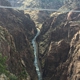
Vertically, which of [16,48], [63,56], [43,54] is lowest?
[43,54]

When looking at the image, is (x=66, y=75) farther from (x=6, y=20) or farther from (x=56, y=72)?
(x=6, y=20)

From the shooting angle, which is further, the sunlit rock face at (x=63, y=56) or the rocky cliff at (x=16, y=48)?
the sunlit rock face at (x=63, y=56)

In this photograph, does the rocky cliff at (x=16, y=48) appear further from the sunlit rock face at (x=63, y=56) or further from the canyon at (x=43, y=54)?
the sunlit rock face at (x=63, y=56)

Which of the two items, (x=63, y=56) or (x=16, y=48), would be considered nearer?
(x=63, y=56)

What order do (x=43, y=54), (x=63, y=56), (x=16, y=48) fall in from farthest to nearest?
(x=43, y=54), (x=16, y=48), (x=63, y=56)

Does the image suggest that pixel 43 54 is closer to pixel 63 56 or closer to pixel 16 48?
pixel 63 56

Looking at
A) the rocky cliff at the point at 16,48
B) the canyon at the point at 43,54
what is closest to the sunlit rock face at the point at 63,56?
the canyon at the point at 43,54

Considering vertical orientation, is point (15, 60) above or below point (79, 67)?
above

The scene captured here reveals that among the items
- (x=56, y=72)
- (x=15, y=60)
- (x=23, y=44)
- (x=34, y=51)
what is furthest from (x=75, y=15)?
(x=15, y=60)

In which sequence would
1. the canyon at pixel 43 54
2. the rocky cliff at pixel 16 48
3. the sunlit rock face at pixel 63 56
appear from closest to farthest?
the rocky cliff at pixel 16 48, the canyon at pixel 43 54, the sunlit rock face at pixel 63 56

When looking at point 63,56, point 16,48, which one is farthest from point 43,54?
point 16,48

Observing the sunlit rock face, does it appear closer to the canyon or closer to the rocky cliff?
the canyon
